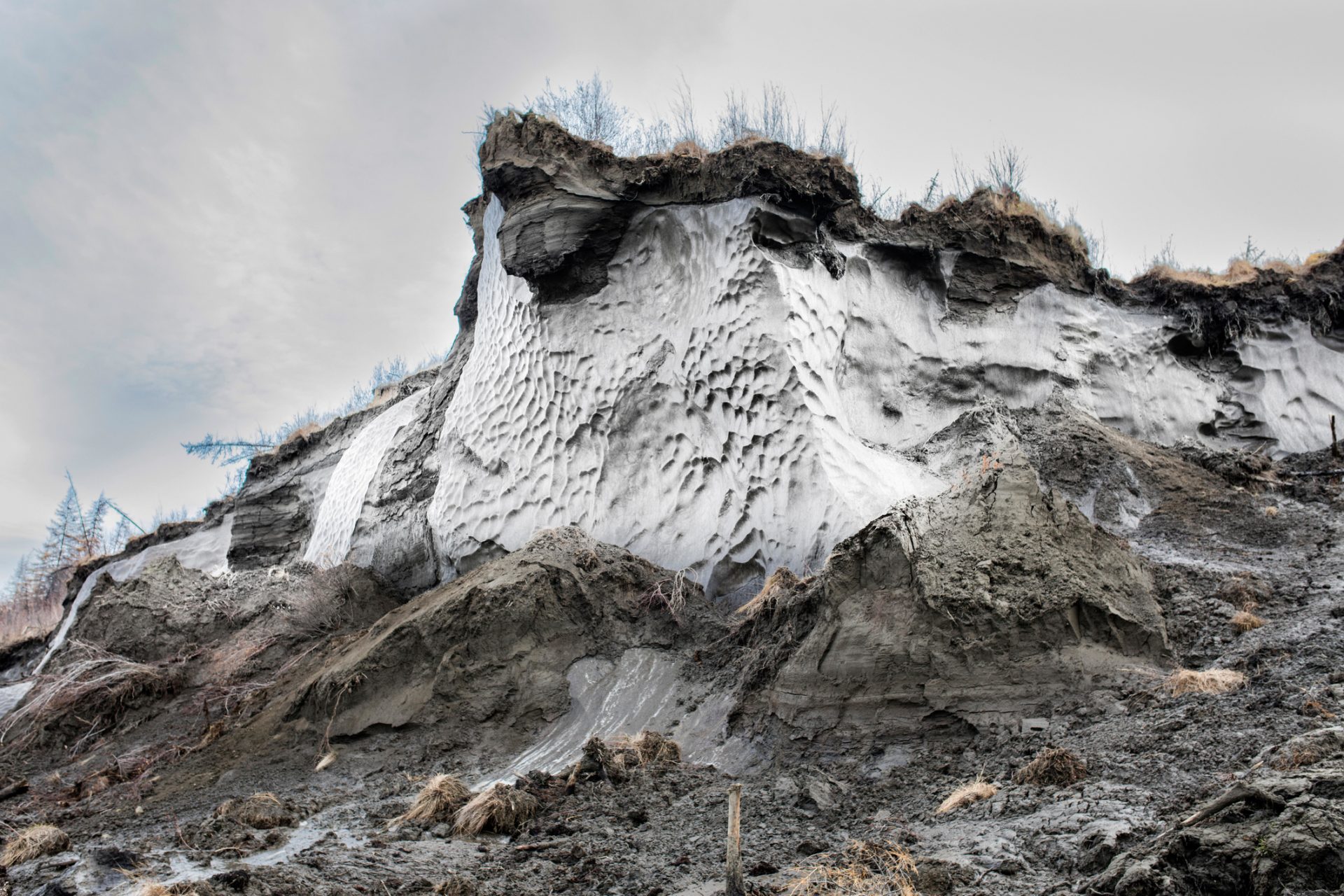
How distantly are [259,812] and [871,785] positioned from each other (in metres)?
4.34

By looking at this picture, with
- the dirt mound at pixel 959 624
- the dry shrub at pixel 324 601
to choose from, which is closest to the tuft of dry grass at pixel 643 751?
the dirt mound at pixel 959 624

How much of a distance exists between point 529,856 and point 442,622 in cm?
375

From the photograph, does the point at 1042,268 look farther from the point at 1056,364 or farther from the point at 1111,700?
the point at 1111,700

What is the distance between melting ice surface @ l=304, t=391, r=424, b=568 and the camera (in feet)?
48.3

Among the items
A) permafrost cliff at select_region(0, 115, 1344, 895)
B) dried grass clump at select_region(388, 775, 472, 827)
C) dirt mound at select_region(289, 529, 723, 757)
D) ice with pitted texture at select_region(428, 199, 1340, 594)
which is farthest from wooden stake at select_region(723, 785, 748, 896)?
ice with pitted texture at select_region(428, 199, 1340, 594)

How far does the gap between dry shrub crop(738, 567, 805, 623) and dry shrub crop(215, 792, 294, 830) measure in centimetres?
420

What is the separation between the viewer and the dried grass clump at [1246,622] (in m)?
7.00

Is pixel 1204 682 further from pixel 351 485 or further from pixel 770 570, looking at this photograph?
pixel 351 485

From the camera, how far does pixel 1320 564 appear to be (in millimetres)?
8383

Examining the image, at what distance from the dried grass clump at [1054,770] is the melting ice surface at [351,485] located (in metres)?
11.5

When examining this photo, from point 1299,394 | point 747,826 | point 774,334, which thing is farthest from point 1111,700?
point 1299,394

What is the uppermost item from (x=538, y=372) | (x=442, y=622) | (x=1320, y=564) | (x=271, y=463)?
(x=271, y=463)

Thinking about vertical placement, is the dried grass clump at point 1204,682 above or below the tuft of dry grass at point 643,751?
below

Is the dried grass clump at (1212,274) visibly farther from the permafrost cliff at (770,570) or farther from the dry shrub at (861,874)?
the dry shrub at (861,874)
